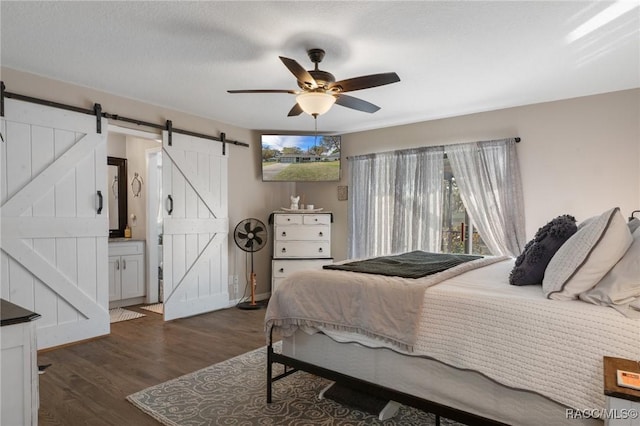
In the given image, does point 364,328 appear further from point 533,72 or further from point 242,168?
point 242,168

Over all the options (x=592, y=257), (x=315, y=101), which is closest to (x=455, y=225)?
(x=315, y=101)

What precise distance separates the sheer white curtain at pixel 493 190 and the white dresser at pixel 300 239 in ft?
6.18

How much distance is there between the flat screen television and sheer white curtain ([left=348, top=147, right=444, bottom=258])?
32cm

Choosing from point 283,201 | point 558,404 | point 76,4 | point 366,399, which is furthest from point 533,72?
point 283,201

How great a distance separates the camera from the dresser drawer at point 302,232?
5.14 m

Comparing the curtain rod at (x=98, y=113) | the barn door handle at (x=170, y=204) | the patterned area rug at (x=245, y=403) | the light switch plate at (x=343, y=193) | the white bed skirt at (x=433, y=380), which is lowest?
the patterned area rug at (x=245, y=403)

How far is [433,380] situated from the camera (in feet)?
6.21

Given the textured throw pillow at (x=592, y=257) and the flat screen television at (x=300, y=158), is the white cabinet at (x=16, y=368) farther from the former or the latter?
the flat screen television at (x=300, y=158)

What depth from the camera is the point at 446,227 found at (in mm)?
4664

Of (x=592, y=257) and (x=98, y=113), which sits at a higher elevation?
(x=98, y=113)

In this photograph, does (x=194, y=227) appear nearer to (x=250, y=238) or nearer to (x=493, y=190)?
(x=250, y=238)

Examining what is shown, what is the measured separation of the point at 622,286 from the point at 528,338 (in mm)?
445

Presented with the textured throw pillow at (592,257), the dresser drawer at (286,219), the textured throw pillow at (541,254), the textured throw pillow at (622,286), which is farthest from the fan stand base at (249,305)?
the textured throw pillow at (622,286)

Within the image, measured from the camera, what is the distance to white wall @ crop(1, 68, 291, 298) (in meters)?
3.82
